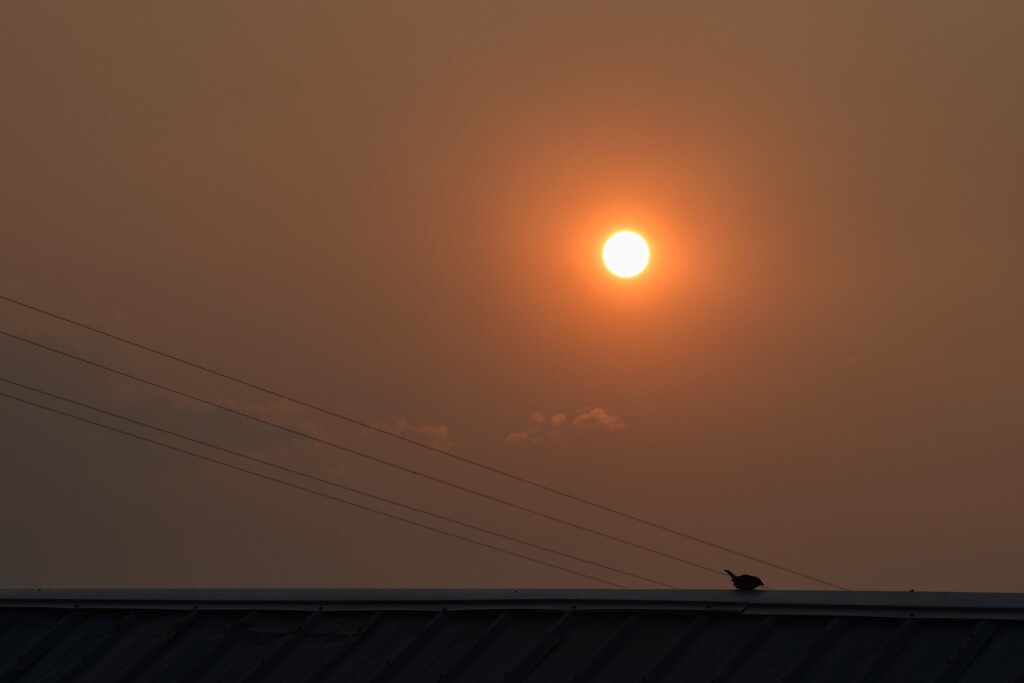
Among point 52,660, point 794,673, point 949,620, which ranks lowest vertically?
point 52,660

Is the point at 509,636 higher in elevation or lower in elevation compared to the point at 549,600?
lower

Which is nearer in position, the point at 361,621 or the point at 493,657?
the point at 493,657

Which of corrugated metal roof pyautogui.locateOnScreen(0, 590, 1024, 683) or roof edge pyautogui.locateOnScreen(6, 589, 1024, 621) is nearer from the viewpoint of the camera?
corrugated metal roof pyautogui.locateOnScreen(0, 590, 1024, 683)

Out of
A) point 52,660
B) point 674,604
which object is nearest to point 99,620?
point 52,660

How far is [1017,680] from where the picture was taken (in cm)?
1175

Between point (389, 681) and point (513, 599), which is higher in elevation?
point (513, 599)

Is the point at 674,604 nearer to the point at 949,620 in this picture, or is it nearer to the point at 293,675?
the point at 949,620

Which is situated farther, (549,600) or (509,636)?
(549,600)

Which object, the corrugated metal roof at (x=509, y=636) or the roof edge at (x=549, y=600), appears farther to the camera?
the roof edge at (x=549, y=600)

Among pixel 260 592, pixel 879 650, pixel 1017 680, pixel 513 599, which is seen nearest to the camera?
pixel 1017 680

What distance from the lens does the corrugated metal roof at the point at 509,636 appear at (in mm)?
12984

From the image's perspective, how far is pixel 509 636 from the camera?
50.6ft

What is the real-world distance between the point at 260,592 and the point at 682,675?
7484 millimetres

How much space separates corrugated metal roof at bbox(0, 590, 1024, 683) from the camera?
13.0 meters
